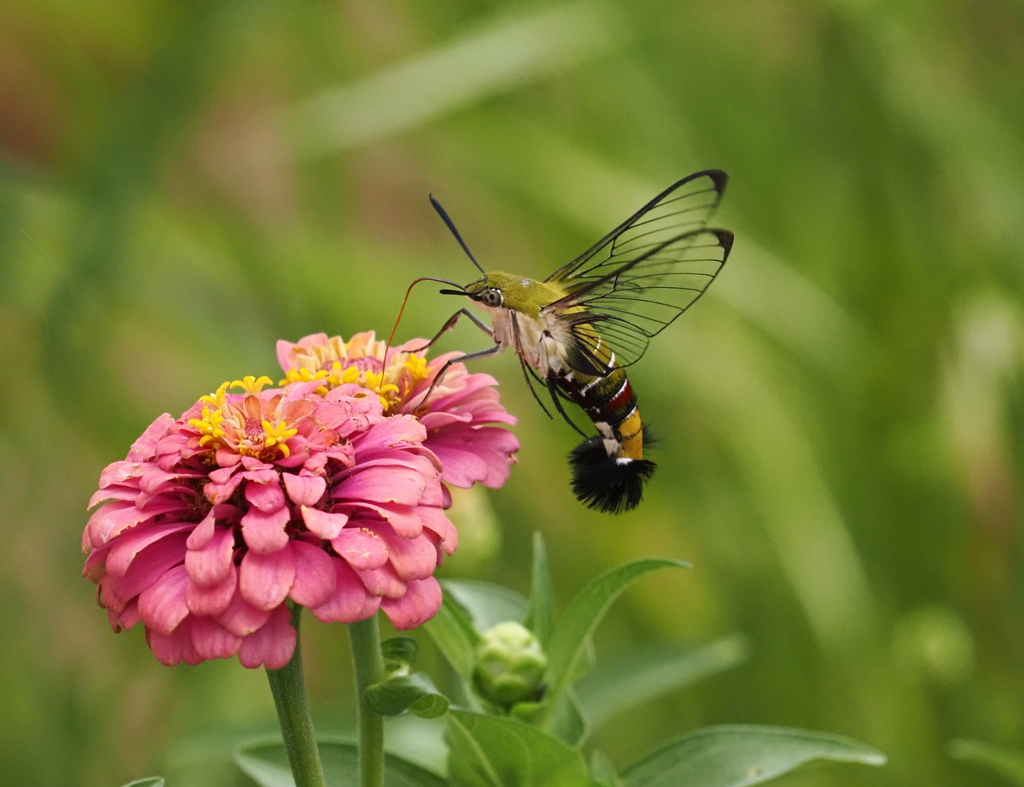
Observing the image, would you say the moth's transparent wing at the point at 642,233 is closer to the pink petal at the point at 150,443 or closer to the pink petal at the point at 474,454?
the pink petal at the point at 474,454

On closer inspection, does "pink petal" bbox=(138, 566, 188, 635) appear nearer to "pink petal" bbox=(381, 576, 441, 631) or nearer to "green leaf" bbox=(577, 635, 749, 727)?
"pink petal" bbox=(381, 576, 441, 631)

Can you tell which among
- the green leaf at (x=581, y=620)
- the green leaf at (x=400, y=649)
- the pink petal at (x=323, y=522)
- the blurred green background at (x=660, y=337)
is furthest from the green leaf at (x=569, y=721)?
the blurred green background at (x=660, y=337)

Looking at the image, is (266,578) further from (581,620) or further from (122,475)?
(581,620)

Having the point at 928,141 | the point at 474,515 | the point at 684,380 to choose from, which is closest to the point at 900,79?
the point at 928,141

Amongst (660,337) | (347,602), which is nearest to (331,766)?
(347,602)

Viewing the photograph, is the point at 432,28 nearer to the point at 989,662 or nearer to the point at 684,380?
the point at 684,380

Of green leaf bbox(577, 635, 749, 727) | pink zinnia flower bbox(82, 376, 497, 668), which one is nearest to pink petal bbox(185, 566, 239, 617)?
pink zinnia flower bbox(82, 376, 497, 668)
